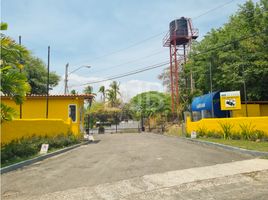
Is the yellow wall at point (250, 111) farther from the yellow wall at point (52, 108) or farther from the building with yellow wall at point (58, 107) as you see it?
the yellow wall at point (52, 108)

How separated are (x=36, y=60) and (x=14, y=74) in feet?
85.9

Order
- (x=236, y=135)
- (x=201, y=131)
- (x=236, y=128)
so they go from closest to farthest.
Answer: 1. (x=236, y=135)
2. (x=236, y=128)
3. (x=201, y=131)

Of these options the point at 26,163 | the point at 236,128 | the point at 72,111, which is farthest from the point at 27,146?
the point at 236,128

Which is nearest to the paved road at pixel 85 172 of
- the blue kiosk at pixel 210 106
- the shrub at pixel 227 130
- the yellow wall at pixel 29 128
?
the yellow wall at pixel 29 128

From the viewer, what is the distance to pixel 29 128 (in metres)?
15.4

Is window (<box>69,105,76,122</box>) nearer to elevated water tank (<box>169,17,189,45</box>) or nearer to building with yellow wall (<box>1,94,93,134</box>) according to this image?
building with yellow wall (<box>1,94,93,134</box>)

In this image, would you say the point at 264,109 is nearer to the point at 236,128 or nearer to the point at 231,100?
the point at 231,100

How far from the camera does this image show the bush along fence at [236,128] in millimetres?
15109

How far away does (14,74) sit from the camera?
428 inches

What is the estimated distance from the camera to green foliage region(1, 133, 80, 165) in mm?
11346

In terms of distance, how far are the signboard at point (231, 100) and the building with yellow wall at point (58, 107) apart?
9.94m

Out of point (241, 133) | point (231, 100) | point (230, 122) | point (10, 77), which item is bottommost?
point (241, 133)

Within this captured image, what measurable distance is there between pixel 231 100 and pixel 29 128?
44.3ft

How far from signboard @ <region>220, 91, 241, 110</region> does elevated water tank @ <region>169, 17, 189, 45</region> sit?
76.0 feet
